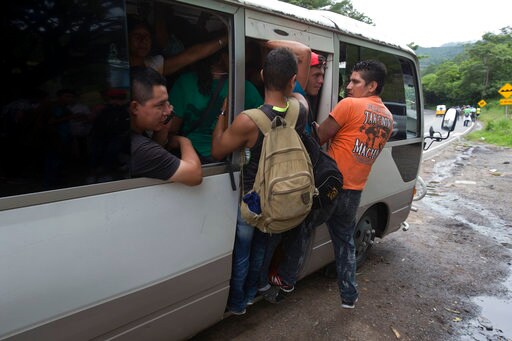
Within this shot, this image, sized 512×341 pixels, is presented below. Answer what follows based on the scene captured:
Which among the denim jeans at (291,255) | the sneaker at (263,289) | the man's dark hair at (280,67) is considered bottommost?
the sneaker at (263,289)

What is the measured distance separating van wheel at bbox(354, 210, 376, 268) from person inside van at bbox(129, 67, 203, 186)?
225 cm

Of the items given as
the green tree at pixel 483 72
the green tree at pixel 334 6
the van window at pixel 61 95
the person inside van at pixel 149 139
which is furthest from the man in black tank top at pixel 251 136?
the green tree at pixel 483 72

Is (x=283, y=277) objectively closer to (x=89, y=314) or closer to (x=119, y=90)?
(x=89, y=314)

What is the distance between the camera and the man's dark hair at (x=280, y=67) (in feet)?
6.77

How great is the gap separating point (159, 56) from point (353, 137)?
1.43 m

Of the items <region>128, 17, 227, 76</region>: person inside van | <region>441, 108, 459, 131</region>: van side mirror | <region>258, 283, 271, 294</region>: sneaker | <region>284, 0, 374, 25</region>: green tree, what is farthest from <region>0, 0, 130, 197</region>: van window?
<region>284, 0, 374, 25</region>: green tree

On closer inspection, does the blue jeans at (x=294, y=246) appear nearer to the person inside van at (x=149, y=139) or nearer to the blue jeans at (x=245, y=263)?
the blue jeans at (x=245, y=263)

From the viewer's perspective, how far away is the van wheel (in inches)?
146

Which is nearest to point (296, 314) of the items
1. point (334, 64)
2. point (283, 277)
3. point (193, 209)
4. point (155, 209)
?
point (283, 277)

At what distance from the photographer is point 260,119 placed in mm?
2039

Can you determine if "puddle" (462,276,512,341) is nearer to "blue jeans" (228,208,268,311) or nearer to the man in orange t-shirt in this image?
the man in orange t-shirt

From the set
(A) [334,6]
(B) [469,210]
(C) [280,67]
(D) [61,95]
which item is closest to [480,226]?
(B) [469,210]

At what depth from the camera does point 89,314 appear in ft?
5.45

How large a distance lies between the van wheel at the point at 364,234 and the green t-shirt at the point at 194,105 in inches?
78.7
